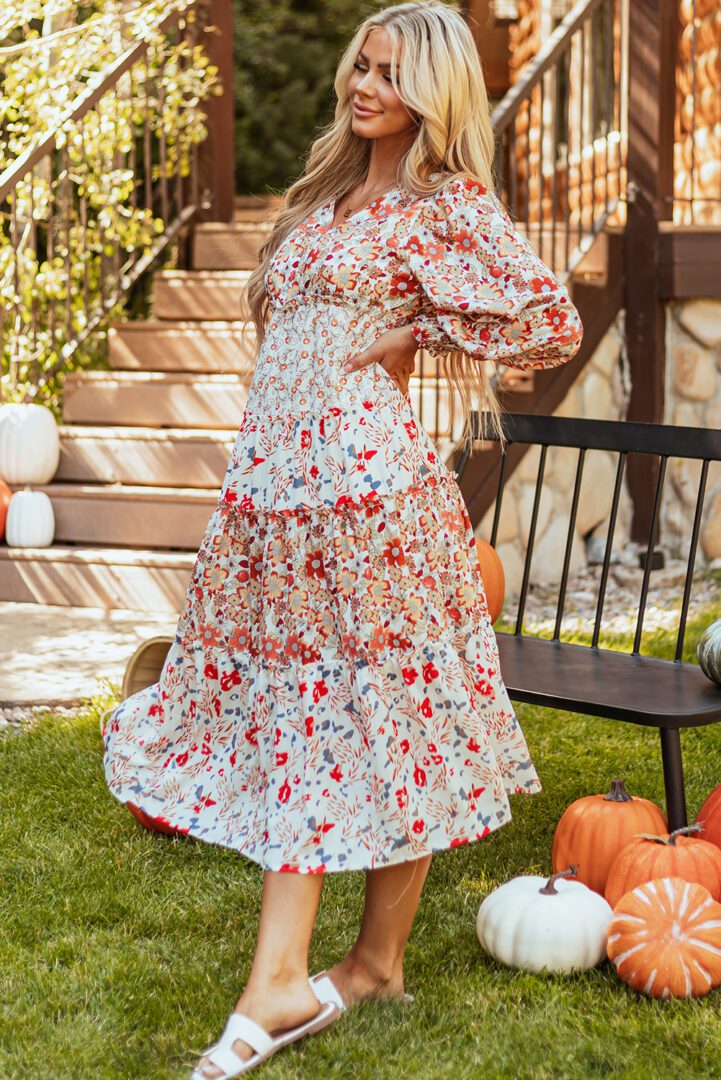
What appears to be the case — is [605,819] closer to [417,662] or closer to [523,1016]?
[523,1016]

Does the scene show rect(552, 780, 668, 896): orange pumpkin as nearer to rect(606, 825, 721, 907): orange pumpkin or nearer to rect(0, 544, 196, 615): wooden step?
rect(606, 825, 721, 907): orange pumpkin

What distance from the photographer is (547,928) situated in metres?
2.58

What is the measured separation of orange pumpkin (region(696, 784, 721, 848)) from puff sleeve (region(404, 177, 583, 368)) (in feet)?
3.60

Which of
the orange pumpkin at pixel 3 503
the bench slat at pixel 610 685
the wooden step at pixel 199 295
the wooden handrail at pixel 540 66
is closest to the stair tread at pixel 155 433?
the orange pumpkin at pixel 3 503

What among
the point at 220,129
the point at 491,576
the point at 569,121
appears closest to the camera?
the point at 491,576

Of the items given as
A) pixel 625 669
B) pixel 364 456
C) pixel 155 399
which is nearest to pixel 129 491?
pixel 155 399

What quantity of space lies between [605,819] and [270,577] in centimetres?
97

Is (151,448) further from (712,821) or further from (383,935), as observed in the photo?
(383,935)

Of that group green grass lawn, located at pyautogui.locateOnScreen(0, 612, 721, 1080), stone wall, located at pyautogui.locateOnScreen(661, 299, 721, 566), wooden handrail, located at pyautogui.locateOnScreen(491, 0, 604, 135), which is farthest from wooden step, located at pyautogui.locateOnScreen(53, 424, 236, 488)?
green grass lawn, located at pyautogui.locateOnScreen(0, 612, 721, 1080)

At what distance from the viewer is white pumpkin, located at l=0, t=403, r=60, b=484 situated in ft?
19.8

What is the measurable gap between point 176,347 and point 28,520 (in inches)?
48.6

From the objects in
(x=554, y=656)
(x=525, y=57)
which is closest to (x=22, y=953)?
(x=554, y=656)

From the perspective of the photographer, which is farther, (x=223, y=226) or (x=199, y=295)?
(x=223, y=226)

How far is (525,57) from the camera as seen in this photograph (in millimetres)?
9164
